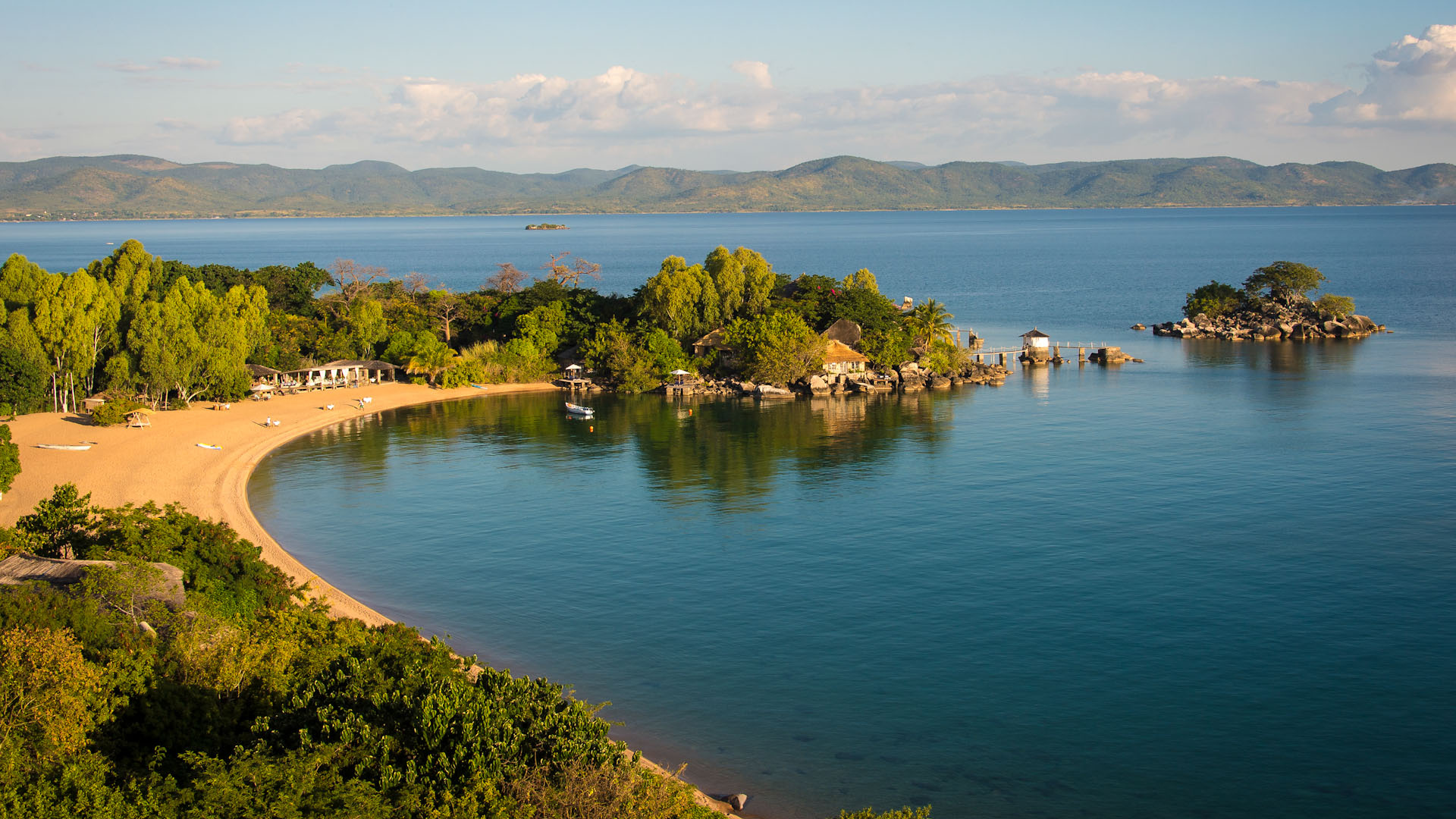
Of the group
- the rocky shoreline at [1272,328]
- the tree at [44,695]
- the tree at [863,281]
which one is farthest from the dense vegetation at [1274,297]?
the tree at [44,695]

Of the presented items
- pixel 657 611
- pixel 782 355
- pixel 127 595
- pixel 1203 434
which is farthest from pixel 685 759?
pixel 782 355

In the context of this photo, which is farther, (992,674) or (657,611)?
(657,611)

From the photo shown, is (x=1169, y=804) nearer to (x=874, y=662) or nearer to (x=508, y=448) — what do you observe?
(x=874, y=662)

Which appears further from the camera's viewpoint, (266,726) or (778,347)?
(778,347)

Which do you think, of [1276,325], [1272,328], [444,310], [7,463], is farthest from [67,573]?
[1276,325]

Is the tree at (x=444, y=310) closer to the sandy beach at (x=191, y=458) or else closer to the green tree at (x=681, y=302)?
the sandy beach at (x=191, y=458)

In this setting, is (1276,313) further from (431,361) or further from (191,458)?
(191,458)
